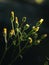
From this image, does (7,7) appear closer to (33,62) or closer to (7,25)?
(7,25)

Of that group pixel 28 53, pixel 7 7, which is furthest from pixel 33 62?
pixel 7 7

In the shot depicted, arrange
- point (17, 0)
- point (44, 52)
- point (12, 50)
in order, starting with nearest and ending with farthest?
point (12, 50), point (44, 52), point (17, 0)

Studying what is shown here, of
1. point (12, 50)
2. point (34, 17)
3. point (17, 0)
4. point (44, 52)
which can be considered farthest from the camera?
point (17, 0)

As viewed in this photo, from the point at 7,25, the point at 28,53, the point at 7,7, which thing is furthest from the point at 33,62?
the point at 7,7

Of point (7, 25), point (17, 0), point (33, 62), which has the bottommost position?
point (33, 62)

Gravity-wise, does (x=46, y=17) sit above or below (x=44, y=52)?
above

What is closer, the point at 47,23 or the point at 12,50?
the point at 12,50

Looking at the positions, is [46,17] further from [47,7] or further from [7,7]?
[7,7]
